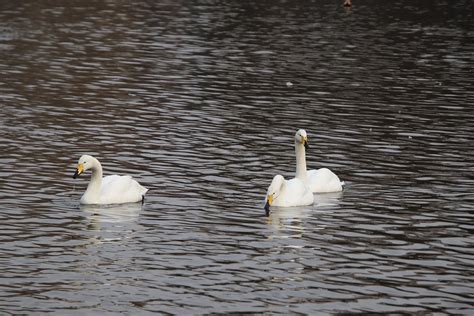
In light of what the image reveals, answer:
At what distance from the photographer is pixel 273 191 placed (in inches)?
933

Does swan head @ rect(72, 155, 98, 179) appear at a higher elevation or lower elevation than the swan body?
higher

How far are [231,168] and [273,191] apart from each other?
403cm

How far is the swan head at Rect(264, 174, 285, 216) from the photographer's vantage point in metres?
23.4

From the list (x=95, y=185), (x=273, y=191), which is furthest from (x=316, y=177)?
(x=95, y=185)

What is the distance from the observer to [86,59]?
4600cm

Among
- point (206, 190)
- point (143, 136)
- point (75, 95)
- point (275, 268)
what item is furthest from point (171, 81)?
point (275, 268)

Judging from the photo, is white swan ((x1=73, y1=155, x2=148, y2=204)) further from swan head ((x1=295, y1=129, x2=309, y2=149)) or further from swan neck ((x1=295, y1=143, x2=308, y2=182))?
swan head ((x1=295, y1=129, x2=309, y2=149))

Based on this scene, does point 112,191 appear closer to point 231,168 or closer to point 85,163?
point 85,163

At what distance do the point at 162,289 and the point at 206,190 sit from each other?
729 centimetres

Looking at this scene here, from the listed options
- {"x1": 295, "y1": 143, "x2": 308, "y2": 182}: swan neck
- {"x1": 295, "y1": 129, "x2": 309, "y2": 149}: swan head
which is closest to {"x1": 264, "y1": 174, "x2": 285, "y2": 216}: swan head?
{"x1": 295, "y1": 143, "x2": 308, "y2": 182}: swan neck

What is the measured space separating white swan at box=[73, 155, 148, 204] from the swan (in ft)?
11.6

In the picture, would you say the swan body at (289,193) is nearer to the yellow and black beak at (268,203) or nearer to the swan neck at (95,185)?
the yellow and black beak at (268,203)

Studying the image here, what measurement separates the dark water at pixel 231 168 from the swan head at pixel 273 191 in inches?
9.1

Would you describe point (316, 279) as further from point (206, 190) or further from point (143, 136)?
point (143, 136)
